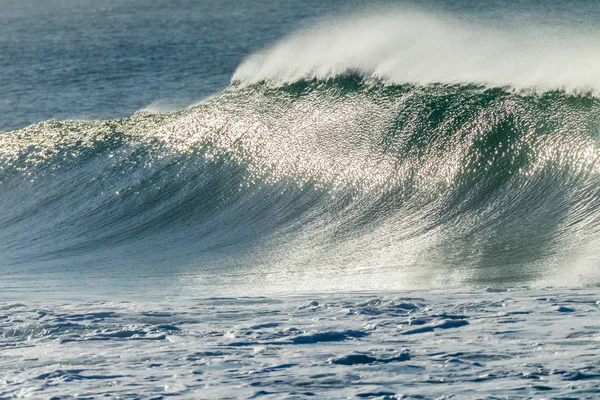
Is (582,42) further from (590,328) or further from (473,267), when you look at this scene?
(590,328)

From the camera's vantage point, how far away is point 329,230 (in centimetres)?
1009

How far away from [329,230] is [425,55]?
4385mm

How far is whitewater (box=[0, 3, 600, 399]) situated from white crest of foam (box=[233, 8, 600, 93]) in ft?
0.12

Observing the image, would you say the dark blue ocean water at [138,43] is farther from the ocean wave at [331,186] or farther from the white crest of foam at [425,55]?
the ocean wave at [331,186]

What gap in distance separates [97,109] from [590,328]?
615 inches

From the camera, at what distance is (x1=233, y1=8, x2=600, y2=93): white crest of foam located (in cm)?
1191

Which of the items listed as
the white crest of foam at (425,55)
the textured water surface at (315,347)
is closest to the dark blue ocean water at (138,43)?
the white crest of foam at (425,55)

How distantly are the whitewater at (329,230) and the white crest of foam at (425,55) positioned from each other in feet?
0.12

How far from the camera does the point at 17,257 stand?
1066 centimetres

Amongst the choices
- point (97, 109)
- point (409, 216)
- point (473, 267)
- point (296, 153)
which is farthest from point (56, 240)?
point (97, 109)

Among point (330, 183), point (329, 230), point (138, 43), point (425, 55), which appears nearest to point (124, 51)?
point (138, 43)

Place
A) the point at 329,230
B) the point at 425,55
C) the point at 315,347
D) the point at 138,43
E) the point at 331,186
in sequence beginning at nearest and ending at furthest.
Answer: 1. the point at 315,347
2. the point at 329,230
3. the point at 331,186
4. the point at 425,55
5. the point at 138,43

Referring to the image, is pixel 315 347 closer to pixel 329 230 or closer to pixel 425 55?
pixel 329 230

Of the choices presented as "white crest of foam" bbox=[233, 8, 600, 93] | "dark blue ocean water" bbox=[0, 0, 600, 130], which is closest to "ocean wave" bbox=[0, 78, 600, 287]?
"white crest of foam" bbox=[233, 8, 600, 93]
